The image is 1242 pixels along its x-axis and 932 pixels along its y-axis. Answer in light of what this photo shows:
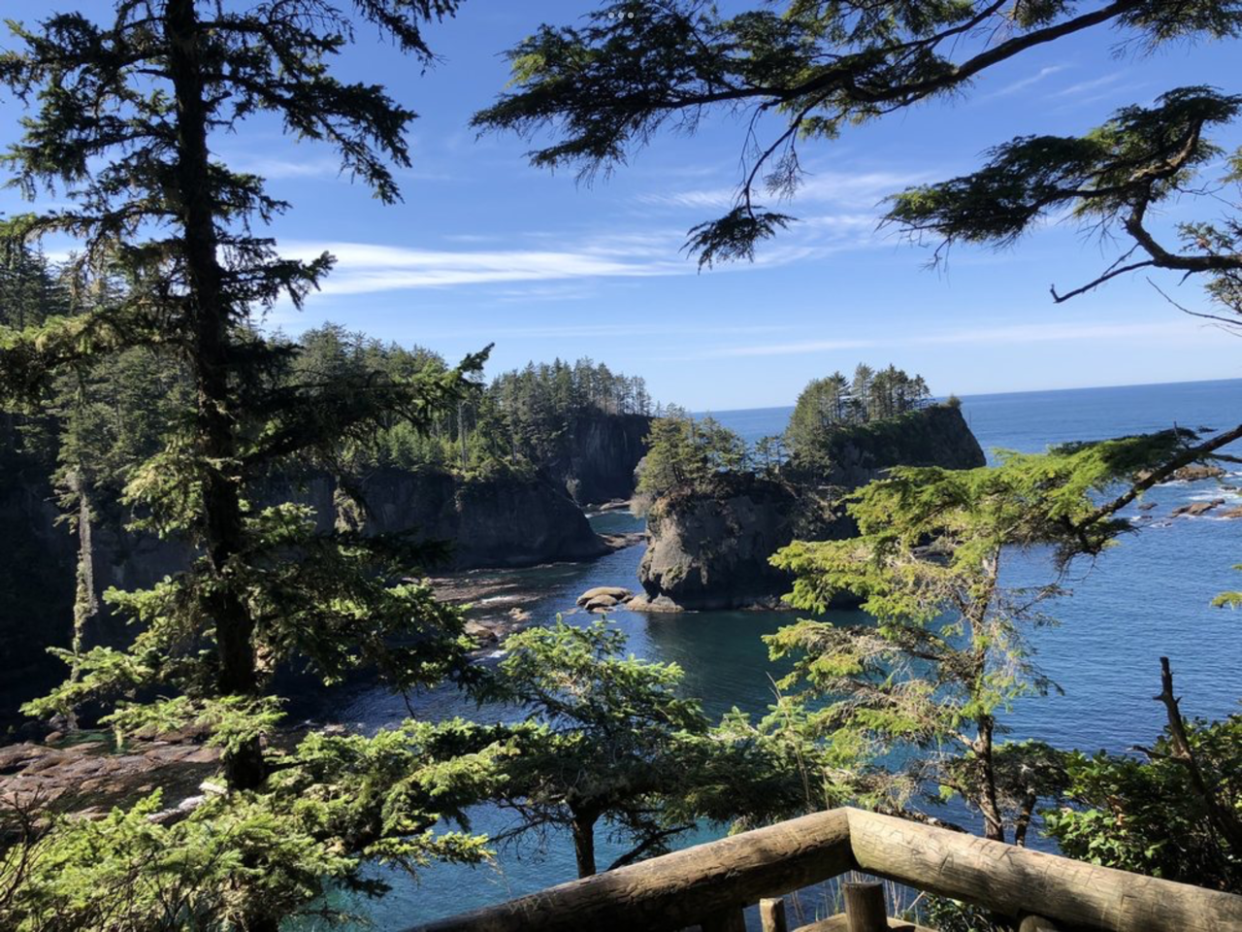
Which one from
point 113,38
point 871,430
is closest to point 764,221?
point 113,38

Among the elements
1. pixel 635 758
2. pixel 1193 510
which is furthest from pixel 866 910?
pixel 1193 510

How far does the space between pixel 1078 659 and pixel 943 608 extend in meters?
26.8

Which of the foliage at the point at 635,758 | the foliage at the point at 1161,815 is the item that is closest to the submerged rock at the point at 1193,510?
the foliage at the point at 635,758

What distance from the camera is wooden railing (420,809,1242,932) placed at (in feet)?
8.20

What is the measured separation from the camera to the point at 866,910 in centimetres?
288

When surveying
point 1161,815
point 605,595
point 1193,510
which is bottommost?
point 605,595

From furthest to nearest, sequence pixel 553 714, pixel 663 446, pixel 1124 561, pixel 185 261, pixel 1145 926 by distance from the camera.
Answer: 1. pixel 663 446
2. pixel 1124 561
3. pixel 553 714
4. pixel 185 261
5. pixel 1145 926

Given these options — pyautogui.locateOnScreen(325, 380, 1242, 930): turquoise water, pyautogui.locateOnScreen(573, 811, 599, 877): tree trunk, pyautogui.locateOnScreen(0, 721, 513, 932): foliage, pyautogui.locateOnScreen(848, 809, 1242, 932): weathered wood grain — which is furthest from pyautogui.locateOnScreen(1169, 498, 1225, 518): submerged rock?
pyautogui.locateOnScreen(848, 809, 1242, 932): weathered wood grain

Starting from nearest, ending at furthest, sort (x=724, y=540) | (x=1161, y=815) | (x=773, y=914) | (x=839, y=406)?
1. (x=773, y=914)
2. (x=1161, y=815)
3. (x=724, y=540)
4. (x=839, y=406)

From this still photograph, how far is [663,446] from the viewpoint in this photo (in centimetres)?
6266

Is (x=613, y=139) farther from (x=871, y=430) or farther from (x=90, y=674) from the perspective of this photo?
(x=871, y=430)

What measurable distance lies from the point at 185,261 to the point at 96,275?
1.01m

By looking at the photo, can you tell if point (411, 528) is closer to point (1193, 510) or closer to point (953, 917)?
point (953, 917)

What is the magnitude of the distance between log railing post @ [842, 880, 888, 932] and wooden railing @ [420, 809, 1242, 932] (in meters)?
0.02
